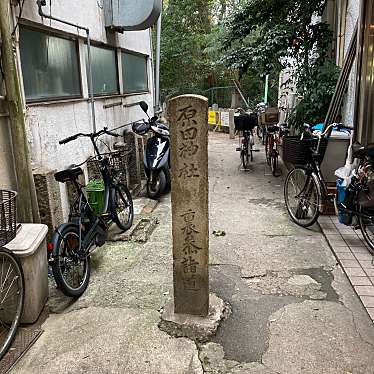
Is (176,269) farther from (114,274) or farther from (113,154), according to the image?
(113,154)

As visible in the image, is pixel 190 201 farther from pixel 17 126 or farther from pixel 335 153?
pixel 335 153

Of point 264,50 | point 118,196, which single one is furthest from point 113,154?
point 264,50

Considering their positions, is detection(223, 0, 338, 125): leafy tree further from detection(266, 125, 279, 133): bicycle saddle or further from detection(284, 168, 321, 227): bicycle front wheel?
detection(284, 168, 321, 227): bicycle front wheel

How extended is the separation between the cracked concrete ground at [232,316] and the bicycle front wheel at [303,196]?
8.8 inches

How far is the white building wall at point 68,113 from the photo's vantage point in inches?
173

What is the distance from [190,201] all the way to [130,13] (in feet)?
16.2

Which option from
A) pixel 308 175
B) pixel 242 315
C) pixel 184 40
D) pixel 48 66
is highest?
pixel 184 40

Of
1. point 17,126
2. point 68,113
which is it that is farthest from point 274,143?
point 17,126

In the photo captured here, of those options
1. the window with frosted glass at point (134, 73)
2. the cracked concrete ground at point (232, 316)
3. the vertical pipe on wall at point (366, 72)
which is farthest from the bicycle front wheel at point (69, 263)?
the window with frosted glass at point (134, 73)

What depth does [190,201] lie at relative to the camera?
3020 mm

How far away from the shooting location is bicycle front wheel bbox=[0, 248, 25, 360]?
298cm

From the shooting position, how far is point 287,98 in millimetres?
13055

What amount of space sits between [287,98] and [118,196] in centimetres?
940

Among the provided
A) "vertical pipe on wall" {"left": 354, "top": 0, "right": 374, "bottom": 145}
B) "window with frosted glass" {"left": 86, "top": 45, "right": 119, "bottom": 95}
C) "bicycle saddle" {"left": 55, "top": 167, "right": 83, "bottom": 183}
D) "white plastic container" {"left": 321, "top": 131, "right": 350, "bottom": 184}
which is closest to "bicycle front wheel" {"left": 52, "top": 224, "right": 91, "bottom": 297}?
"bicycle saddle" {"left": 55, "top": 167, "right": 83, "bottom": 183}
